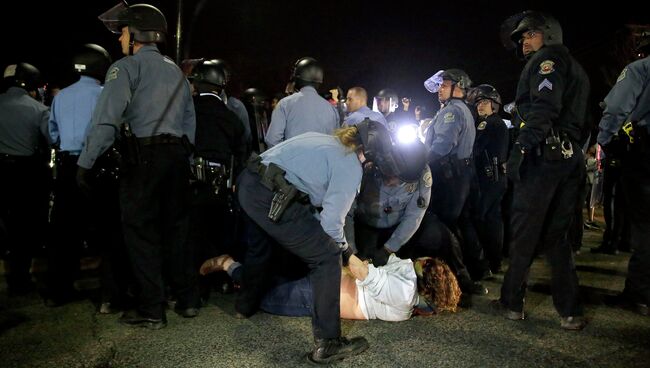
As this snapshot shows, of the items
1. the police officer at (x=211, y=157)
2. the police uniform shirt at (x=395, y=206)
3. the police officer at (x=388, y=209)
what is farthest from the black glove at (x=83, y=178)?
the police uniform shirt at (x=395, y=206)

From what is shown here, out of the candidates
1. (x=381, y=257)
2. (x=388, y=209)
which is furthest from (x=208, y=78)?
(x=381, y=257)

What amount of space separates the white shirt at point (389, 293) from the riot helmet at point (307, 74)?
223 centimetres

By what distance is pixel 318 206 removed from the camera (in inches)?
123

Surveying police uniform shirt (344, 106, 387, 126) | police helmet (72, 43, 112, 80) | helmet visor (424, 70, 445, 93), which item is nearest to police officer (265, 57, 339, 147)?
police uniform shirt (344, 106, 387, 126)

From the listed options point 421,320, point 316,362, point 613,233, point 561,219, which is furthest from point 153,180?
point 613,233

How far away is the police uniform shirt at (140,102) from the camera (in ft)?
10.8

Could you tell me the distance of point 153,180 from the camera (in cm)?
350

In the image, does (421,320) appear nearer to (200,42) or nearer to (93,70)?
(93,70)

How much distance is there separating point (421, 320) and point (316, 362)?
1.15 metres

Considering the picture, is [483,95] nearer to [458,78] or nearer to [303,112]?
[458,78]

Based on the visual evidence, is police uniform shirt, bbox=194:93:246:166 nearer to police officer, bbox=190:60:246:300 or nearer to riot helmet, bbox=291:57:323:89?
police officer, bbox=190:60:246:300

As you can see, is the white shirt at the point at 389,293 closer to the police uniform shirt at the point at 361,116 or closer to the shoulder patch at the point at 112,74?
the shoulder patch at the point at 112,74

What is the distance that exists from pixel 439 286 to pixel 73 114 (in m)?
3.20

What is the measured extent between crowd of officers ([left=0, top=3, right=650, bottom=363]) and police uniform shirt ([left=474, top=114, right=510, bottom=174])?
72 centimetres
